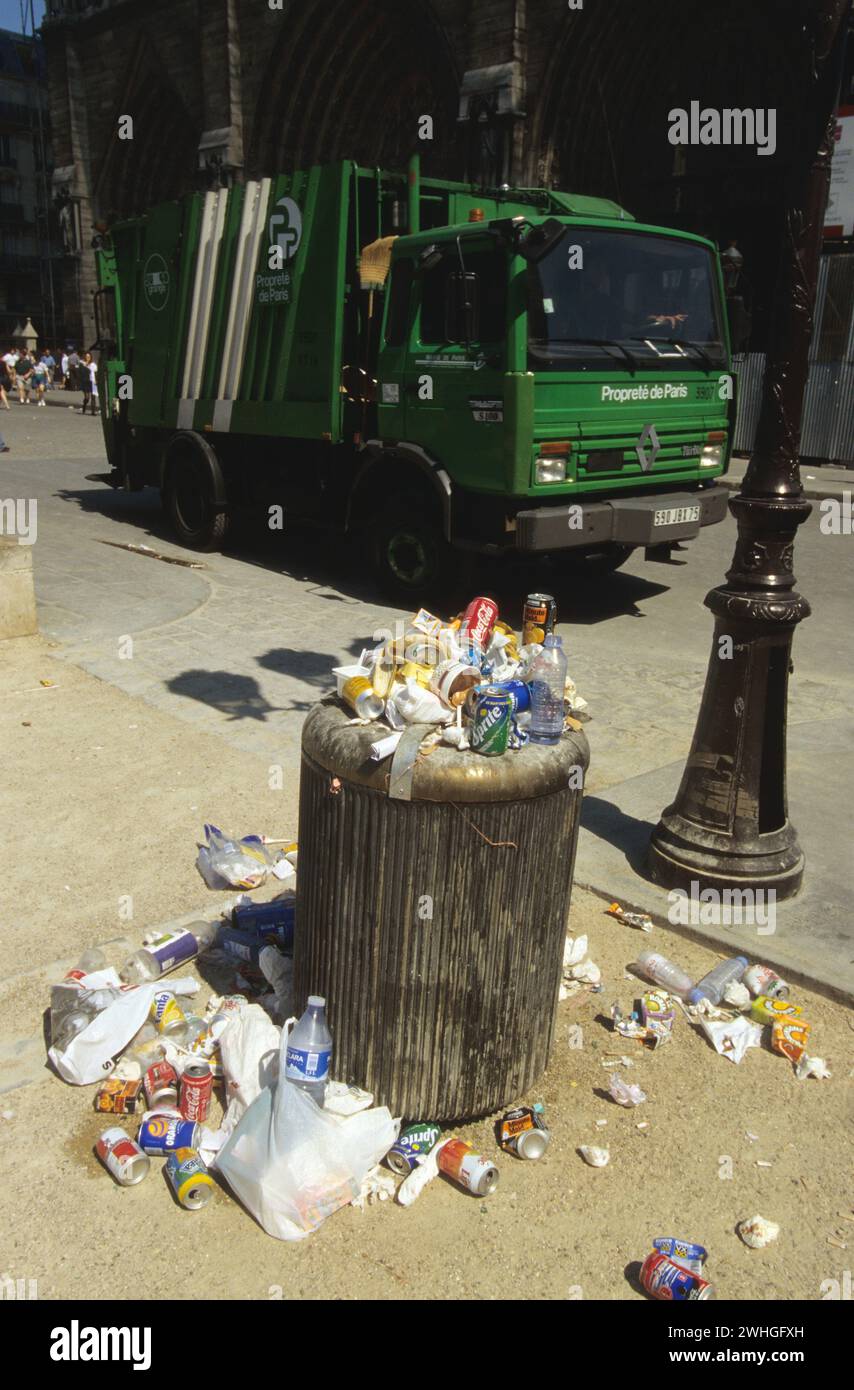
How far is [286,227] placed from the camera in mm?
9398

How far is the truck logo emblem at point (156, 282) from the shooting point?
11.3 meters

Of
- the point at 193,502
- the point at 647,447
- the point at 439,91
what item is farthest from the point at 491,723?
the point at 439,91

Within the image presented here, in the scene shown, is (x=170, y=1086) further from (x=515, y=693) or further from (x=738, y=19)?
(x=738, y=19)

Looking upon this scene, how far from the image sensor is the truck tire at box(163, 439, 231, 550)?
10827 mm

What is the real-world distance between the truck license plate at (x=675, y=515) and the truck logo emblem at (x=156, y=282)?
6.16 meters

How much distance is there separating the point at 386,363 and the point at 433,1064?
6677mm

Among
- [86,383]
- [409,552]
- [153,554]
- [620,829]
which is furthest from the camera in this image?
[86,383]

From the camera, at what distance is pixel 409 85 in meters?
25.7

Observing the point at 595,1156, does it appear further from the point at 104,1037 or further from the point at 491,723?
the point at 104,1037

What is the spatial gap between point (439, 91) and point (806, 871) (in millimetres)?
23717

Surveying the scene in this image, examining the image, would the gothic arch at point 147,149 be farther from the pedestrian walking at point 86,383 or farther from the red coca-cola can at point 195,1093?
the red coca-cola can at point 195,1093

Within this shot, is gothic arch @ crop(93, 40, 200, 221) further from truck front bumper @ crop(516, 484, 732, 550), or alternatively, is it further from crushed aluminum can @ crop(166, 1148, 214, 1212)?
crushed aluminum can @ crop(166, 1148, 214, 1212)

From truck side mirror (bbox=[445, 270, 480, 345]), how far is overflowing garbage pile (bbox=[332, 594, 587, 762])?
4748 mm

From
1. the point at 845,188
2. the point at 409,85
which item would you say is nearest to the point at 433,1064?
the point at 845,188
